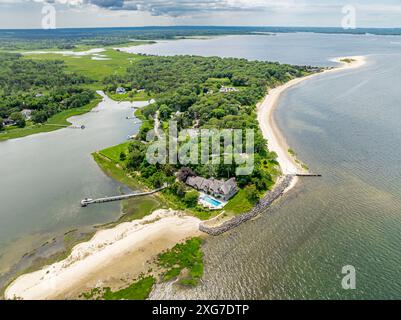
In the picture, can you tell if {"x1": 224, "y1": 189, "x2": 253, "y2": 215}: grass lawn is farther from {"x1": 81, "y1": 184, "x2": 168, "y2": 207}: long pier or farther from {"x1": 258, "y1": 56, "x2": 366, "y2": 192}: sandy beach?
{"x1": 81, "y1": 184, "x2": 168, "y2": 207}: long pier

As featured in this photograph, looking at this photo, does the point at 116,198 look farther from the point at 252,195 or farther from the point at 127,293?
the point at 252,195

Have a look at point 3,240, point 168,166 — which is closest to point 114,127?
point 168,166

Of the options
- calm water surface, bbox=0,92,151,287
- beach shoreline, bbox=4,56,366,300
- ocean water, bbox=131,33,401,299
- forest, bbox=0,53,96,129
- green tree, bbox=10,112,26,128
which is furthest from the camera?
forest, bbox=0,53,96,129

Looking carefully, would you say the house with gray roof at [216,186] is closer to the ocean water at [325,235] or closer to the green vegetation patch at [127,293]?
the ocean water at [325,235]

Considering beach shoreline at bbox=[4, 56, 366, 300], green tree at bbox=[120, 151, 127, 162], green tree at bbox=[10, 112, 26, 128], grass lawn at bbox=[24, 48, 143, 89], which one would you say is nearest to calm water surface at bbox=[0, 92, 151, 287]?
beach shoreline at bbox=[4, 56, 366, 300]

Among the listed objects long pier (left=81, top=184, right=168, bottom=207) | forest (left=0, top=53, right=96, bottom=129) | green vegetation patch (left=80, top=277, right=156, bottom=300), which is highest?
forest (left=0, top=53, right=96, bottom=129)

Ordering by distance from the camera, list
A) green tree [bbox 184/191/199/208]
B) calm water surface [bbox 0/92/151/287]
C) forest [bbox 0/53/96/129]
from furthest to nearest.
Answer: forest [bbox 0/53/96/129] < green tree [bbox 184/191/199/208] < calm water surface [bbox 0/92/151/287]
